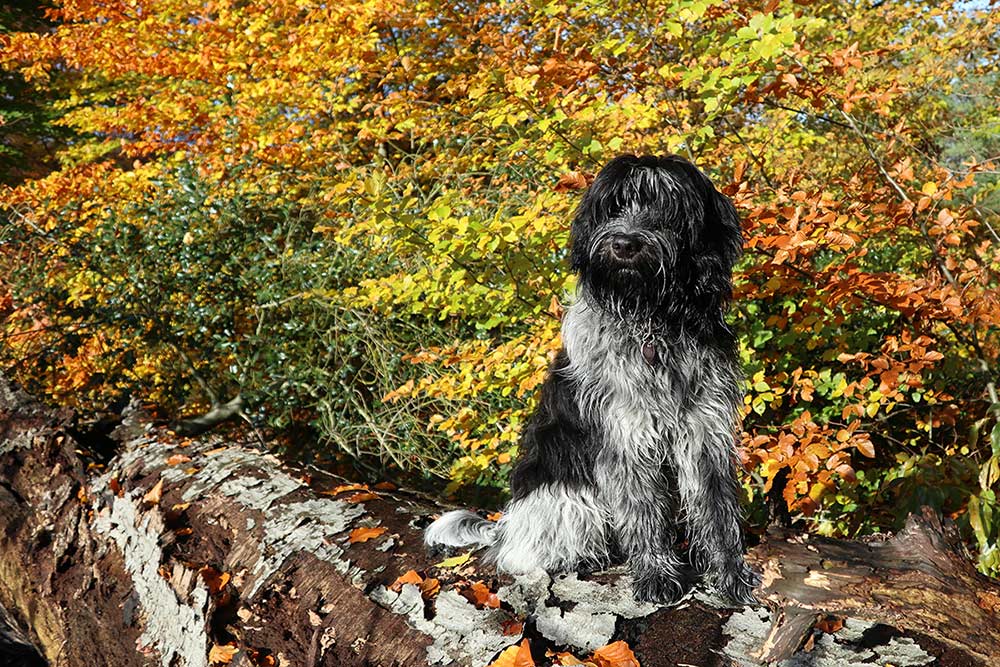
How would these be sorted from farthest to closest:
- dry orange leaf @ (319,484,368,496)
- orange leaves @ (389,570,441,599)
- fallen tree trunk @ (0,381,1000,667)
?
dry orange leaf @ (319,484,368,496) < orange leaves @ (389,570,441,599) < fallen tree trunk @ (0,381,1000,667)

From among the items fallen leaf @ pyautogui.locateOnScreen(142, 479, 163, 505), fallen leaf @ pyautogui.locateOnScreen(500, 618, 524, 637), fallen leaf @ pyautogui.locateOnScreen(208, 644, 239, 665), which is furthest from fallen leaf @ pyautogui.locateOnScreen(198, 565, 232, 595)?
fallen leaf @ pyautogui.locateOnScreen(500, 618, 524, 637)

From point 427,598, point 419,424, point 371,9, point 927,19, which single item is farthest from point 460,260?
point 927,19

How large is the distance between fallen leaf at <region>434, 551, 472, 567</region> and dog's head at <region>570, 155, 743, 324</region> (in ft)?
3.75

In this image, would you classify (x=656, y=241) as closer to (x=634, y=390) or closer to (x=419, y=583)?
(x=634, y=390)

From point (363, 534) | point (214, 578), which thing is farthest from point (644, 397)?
point (214, 578)

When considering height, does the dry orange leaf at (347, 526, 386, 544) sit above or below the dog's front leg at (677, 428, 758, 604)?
below

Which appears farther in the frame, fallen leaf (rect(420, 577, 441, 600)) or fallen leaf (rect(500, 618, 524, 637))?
fallen leaf (rect(420, 577, 441, 600))

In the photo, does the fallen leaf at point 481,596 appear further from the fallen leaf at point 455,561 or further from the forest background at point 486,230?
the forest background at point 486,230

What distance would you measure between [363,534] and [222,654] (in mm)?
682

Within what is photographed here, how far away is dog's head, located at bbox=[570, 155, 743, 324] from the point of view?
2760 mm

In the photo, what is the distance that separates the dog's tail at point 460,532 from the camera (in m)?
3.11

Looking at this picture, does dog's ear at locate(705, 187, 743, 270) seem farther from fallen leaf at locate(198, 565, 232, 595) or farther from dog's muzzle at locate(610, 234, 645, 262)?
fallen leaf at locate(198, 565, 232, 595)

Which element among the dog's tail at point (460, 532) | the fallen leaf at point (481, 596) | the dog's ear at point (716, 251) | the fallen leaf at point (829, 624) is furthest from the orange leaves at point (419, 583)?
the dog's ear at point (716, 251)

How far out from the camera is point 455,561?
9.74ft
